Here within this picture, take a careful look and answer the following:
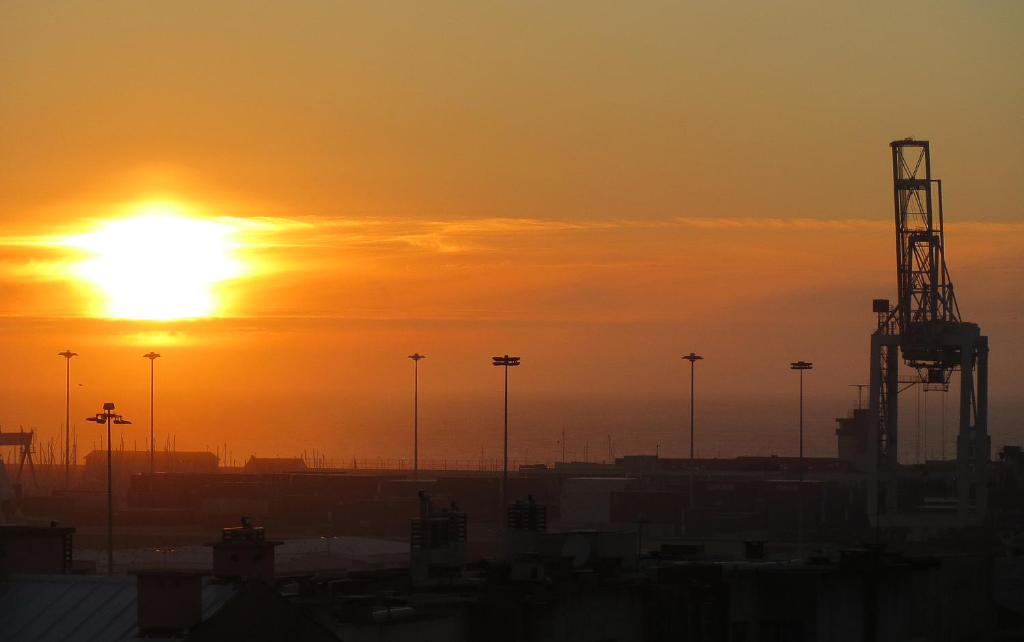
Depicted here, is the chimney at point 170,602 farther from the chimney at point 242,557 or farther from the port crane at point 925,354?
the port crane at point 925,354

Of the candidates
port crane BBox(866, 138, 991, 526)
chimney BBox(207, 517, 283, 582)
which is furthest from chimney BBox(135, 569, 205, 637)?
port crane BBox(866, 138, 991, 526)

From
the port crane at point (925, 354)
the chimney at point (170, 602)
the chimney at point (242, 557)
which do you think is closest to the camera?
the chimney at point (170, 602)

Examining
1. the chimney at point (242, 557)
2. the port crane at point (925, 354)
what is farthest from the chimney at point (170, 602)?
the port crane at point (925, 354)

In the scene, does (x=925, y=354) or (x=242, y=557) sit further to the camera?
(x=925, y=354)

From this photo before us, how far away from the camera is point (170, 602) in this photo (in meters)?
27.5

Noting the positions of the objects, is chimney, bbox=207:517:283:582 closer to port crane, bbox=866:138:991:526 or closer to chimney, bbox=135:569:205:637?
chimney, bbox=135:569:205:637

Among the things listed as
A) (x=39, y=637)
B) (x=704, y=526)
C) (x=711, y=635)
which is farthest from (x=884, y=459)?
(x=39, y=637)

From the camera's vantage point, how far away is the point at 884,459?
10394 centimetres

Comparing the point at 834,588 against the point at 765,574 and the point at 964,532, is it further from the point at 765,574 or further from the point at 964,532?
the point at 964,532

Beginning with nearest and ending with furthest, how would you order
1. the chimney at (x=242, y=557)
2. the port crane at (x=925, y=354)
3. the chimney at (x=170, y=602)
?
the chimney at (x=170, y=602), the chimney at (x=242, y=557), the port crane at (x=925, y=354)

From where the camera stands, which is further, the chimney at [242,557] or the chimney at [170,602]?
the chimney at [242,557]

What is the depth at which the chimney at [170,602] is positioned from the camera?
1085 inches

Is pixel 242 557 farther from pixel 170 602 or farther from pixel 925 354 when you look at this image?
pixel 925 354

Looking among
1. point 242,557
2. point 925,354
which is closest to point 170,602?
point 242,557
